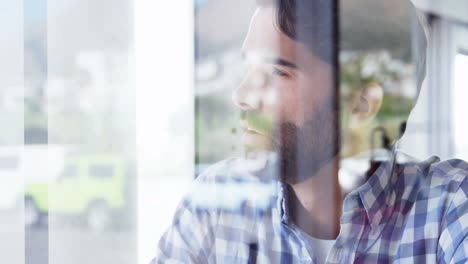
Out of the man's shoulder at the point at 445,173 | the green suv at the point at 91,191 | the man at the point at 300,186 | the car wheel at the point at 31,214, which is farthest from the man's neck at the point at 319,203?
the car wheel at the point at 31,214

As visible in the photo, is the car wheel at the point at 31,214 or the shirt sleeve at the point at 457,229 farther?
the car wheel at the point at 31,214

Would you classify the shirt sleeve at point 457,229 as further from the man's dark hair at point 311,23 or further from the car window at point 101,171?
the car window at point 101,171

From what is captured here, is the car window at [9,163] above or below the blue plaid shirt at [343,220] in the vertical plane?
above

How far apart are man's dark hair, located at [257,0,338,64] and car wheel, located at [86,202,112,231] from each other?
0.37m

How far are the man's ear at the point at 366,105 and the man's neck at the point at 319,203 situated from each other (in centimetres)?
7

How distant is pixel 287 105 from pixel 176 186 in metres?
0.20

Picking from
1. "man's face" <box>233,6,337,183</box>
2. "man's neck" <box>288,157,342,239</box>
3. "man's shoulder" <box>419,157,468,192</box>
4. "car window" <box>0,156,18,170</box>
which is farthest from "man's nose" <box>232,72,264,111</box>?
"car window" <box>0,156,18,170</box>

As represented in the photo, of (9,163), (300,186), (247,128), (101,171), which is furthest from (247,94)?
(9,163)

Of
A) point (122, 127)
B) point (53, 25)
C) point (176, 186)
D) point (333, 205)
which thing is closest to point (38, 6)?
point (53, 25)

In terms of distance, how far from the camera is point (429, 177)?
81 centimetres

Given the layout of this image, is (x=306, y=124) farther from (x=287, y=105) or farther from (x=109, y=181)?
(x=109, y=181)

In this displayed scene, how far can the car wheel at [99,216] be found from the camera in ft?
3.00

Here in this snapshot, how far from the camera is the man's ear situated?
814mm

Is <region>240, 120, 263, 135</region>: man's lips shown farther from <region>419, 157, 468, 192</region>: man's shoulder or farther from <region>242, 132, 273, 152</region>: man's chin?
<region>419, 157, 468, 192</region>: man's shoulder
